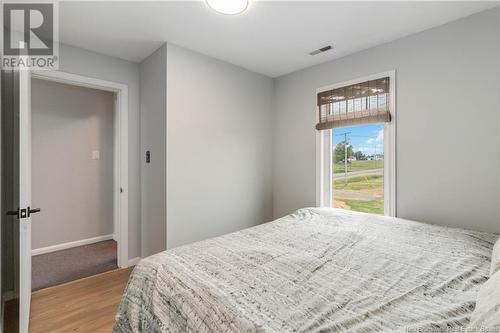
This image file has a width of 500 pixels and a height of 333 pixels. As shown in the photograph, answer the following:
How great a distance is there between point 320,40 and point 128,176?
2613mm

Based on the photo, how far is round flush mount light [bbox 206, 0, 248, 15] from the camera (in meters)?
1.79

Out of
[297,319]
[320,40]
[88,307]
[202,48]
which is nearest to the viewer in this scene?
[297,319]

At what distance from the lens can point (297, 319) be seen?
0.91 m

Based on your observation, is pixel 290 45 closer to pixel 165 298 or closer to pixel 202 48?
pixel 202 48

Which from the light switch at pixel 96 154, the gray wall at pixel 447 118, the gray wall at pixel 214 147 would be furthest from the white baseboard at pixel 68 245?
the gray wall at pixel 447 118

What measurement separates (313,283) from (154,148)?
2195mm

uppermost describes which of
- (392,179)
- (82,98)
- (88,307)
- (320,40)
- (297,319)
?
(320,40)

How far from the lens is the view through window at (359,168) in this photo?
106 inches

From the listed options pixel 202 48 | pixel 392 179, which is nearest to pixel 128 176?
pixel 202 48

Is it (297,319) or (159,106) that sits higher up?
(159,106)

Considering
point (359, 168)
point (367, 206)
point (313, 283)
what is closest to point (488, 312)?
point (313, 283)

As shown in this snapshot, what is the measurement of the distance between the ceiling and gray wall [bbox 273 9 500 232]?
0.55 feet

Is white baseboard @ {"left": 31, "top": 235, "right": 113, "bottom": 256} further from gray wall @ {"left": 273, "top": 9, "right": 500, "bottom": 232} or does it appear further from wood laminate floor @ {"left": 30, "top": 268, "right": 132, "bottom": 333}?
gray wall @ {"left": 273, "top": 9, "right": 500, "bottom": 232}

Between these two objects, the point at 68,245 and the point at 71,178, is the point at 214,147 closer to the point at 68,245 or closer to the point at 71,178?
the point at 71,178
